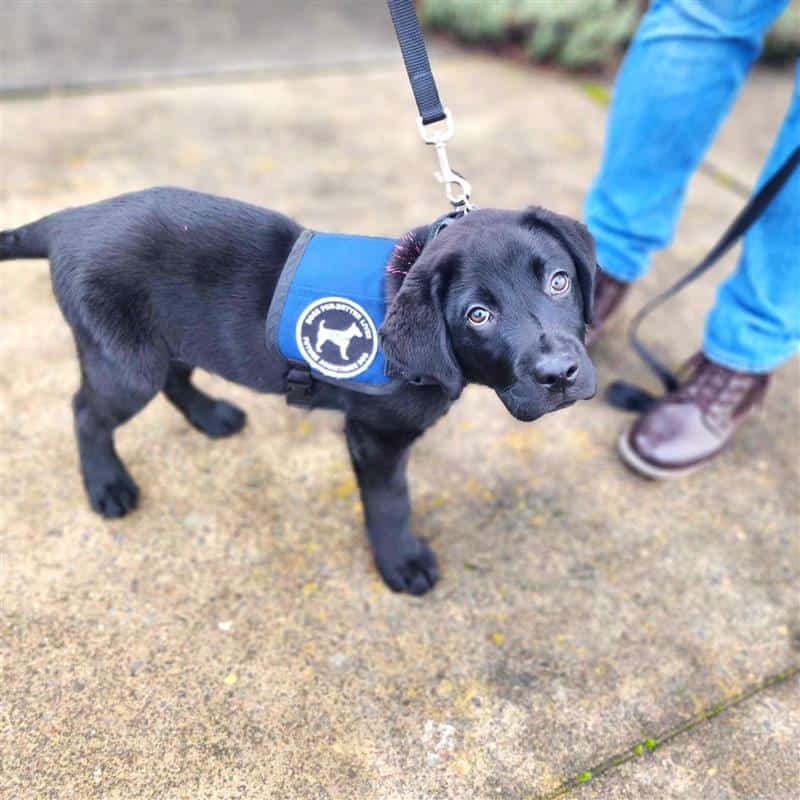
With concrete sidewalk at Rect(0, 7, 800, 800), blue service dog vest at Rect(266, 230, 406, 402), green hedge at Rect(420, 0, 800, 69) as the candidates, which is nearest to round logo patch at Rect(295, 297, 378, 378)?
blue service dog vest at Rect(266, 230, 406, 402)

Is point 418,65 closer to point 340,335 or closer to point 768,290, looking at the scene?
point 340,335

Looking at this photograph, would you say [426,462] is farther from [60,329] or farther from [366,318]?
[60,329]

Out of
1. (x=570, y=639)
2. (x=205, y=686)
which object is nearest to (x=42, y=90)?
(x=205, y=686)

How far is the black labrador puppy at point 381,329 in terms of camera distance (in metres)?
1.76

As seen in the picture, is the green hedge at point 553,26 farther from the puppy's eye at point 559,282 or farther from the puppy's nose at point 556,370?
the puppy's nose at point 556,370

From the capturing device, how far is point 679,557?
250 centimetres

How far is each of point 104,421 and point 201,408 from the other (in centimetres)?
42

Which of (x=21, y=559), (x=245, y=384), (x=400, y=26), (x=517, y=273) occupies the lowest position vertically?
(x=21, y=559)

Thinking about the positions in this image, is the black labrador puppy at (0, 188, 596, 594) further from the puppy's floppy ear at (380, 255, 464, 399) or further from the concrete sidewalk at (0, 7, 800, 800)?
the concrete sidewalk at (0, 7, 800, 800)

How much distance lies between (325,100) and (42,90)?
1.75m

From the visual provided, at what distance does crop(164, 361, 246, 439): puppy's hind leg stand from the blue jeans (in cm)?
162

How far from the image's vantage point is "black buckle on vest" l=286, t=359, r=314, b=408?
82.1 inches

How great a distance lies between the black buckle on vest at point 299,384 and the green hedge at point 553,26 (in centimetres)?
431

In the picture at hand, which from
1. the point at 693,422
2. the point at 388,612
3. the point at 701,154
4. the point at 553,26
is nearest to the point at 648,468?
the point at 693,422
